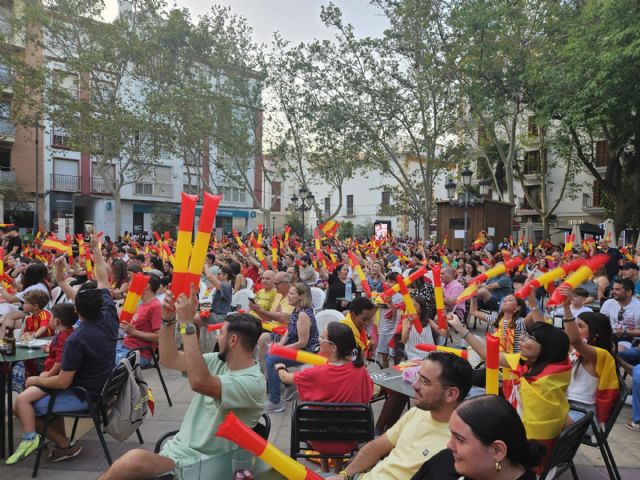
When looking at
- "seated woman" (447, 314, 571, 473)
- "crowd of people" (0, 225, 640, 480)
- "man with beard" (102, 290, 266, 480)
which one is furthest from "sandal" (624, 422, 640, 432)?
"man with beard" (102, 290, 266, 480)

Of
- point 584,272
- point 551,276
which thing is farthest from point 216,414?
point 584,272

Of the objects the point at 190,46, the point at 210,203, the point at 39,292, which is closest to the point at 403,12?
the point at 190,46

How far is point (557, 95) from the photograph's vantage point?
15234 mm

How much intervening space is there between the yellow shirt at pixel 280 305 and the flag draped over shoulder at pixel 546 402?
3.60 m

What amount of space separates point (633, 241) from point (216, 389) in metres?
28.3

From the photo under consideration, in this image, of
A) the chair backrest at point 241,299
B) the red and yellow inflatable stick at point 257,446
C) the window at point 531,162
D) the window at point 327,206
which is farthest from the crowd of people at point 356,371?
the window at point 327,206

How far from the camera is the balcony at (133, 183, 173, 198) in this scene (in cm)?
3603

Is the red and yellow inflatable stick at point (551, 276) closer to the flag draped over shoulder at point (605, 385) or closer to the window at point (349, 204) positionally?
the flag draped over shoulder at point (605, 385)

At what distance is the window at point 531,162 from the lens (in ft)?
114

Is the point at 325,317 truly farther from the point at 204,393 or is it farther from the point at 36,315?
the point at 204,393

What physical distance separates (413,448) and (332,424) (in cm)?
86

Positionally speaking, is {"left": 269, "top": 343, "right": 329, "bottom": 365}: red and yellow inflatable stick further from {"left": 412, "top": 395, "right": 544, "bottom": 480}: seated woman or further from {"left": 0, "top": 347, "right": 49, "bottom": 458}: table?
{"left": 0, "top": 347, "right": 49, "bottom": 458}: table

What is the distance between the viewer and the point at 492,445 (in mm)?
1833

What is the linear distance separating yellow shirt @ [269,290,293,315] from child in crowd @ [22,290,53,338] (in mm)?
2762
